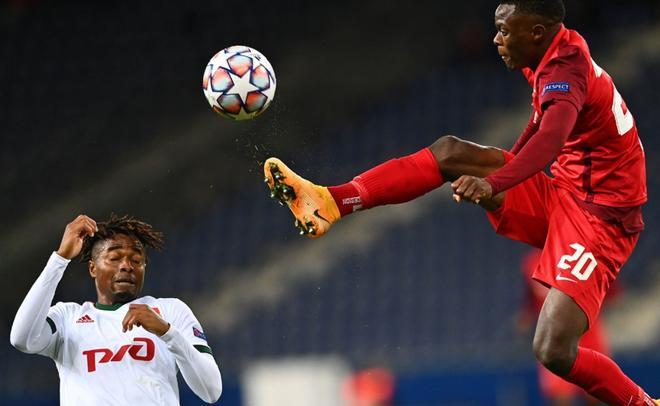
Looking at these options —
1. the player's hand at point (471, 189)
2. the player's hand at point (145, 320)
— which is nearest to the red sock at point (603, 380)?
the player's hand at point (471, 189)

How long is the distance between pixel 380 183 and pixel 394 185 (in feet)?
0.21

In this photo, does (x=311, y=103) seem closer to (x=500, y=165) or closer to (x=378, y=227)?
(x=378, y=227)

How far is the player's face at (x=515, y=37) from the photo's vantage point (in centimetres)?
478

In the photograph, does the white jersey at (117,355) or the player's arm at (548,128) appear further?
the white jersey at (117,355)

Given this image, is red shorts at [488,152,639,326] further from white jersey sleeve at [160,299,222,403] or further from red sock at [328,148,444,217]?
Answer: white jersey sleeve at [160,299,222,403]

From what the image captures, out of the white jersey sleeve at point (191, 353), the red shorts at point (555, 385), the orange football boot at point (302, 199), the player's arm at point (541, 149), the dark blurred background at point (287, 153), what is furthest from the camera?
the dark blurred background at point (287, 153)

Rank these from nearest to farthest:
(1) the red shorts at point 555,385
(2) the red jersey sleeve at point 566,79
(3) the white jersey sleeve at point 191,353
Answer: (2) the red jersey sleeve at point 566,79
(3) the white jersey sleeve at point 191,353
(1) the red shorts at point 555,385

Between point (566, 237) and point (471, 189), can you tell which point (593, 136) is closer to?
point (566, 237)

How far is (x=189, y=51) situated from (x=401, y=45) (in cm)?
262

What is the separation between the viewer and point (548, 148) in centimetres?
444

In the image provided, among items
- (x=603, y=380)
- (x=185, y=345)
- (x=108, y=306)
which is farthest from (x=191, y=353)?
(x=603, y=380)

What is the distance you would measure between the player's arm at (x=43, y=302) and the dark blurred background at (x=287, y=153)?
5593mm

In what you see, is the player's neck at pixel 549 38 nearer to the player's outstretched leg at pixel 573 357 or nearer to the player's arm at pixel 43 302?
the player's outstretched leg at pixel 573 357

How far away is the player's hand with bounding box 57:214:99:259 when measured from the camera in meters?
4.87
